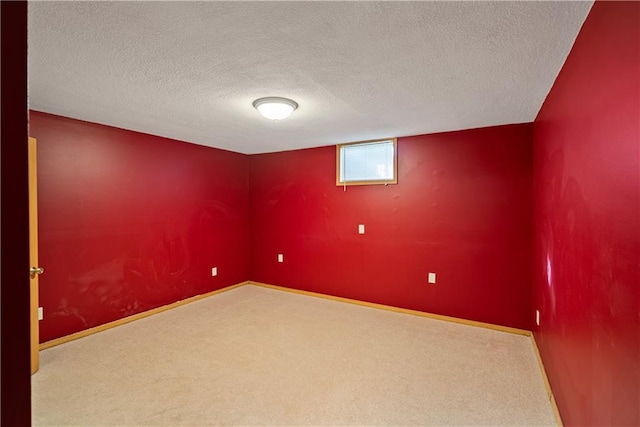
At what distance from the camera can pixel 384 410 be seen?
6.68 ft

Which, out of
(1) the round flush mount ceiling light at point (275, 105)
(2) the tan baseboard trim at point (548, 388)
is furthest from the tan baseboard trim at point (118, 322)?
(2) the tan baseboard trim at point (548, 388)

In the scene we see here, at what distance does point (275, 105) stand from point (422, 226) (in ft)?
7.31

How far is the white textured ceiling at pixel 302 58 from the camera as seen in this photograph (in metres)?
1.40

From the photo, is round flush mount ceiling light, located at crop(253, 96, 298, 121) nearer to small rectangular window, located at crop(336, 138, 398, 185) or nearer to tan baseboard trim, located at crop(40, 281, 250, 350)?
small rectangular window, located at crop(336, 138, 398, 185)

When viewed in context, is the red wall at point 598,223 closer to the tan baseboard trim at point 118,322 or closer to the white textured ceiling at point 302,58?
the white textured ceiling at point 302,58

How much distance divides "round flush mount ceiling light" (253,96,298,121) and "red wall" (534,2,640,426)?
5.78 ft

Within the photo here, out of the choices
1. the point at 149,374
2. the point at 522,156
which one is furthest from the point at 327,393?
the point at 522,156

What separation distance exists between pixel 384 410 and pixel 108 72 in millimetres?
2736

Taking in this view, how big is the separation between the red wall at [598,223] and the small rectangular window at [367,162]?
74.4 inches

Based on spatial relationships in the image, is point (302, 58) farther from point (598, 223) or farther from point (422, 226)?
point (422, 226)

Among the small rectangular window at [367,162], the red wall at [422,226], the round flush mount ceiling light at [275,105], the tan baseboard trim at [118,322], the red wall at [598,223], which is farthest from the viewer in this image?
the small rectangular window at [367,162]

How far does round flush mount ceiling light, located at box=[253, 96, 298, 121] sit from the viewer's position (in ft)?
8.00

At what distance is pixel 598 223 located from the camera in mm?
1334

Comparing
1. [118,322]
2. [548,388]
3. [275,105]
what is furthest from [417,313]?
[118,322]
